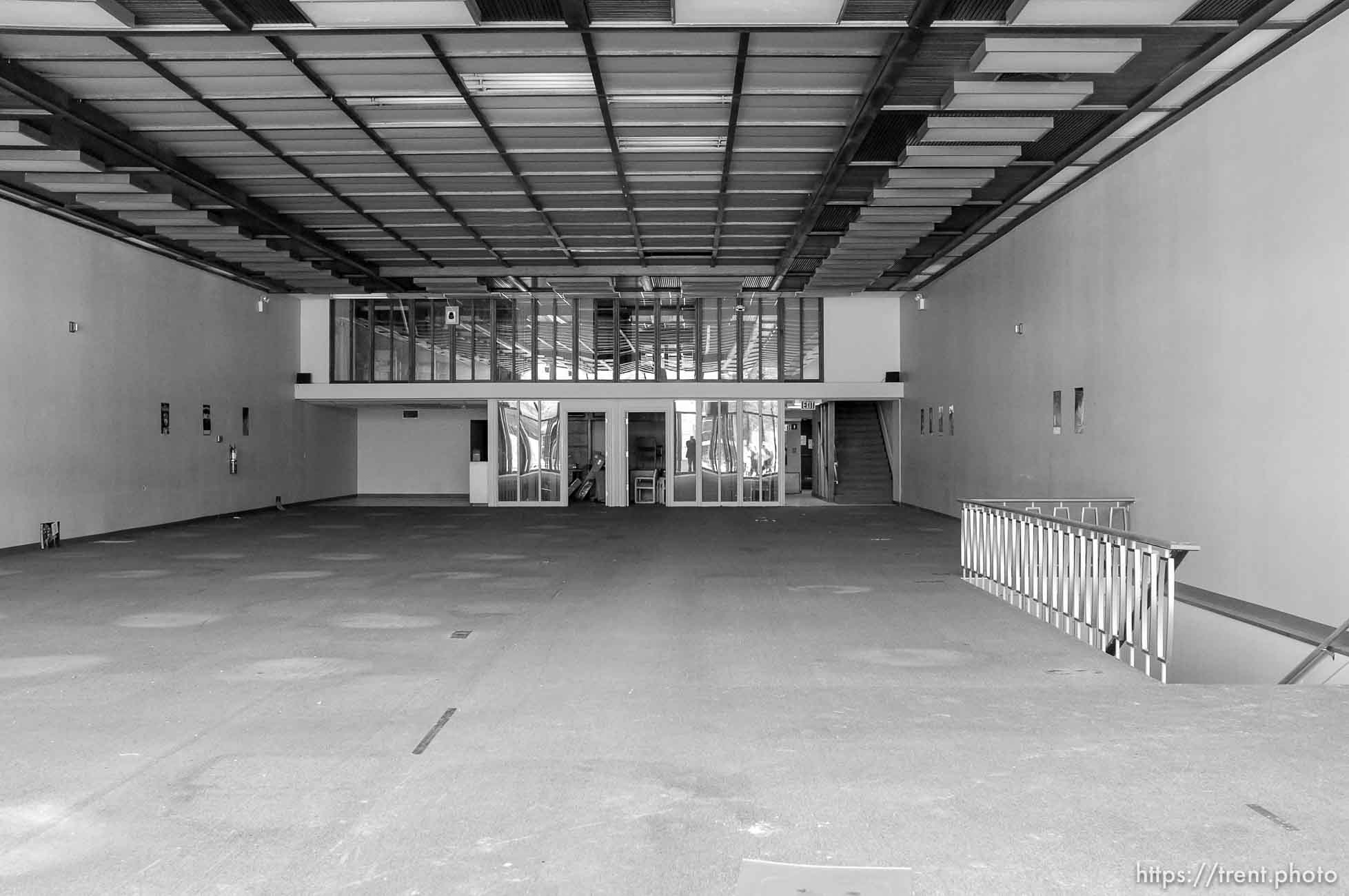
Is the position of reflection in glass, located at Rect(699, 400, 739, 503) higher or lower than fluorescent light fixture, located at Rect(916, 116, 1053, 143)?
lower

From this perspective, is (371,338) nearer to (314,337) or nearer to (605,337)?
(314,337)

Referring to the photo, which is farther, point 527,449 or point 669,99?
point 527,449

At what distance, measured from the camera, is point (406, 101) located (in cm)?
1071

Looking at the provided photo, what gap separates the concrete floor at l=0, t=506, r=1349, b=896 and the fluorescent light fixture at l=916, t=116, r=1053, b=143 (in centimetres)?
463

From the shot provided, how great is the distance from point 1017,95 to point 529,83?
456 centimetres

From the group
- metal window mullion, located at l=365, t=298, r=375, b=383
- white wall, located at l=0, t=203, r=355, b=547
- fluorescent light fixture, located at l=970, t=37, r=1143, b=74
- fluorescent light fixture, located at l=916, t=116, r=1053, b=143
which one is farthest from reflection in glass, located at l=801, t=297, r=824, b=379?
fluorescent light fixture, located at l=970, t=37, r=1143, b=74

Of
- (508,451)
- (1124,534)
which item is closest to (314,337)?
(508,451)

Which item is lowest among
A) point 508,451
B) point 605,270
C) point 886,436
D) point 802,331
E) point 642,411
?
point 508,451

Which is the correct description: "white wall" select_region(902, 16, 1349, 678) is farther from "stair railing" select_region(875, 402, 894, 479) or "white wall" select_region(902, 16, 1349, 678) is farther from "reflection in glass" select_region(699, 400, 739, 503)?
"reflection in glass" select_region(699, 400, 739, 503)

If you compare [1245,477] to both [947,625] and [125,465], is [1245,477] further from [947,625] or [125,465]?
[125,465]

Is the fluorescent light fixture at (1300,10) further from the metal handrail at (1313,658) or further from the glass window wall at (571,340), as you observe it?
the glass window wall at (571,340)

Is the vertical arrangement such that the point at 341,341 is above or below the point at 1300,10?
below

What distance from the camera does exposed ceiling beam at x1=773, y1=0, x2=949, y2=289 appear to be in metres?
8.23

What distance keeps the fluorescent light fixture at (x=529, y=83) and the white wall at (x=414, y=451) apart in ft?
60.7
